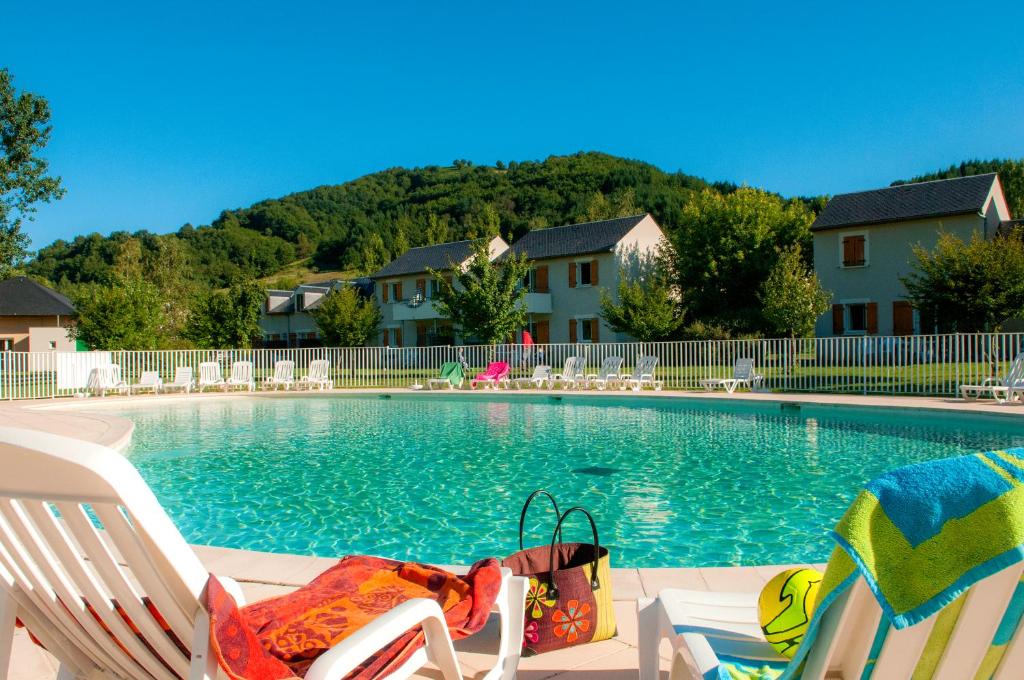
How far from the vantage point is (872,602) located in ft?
4.62

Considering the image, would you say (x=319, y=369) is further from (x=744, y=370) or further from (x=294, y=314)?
(x=294, y=314)

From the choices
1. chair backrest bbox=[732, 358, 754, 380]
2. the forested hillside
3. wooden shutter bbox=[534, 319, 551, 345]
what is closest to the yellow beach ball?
chair backrest bbox=[732, 358, 754, 380]

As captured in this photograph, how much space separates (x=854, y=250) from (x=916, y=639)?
30535 mm

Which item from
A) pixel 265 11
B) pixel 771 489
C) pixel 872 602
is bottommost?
pixel 771 489

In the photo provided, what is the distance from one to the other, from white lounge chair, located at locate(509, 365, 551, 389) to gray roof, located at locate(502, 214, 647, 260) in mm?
13789

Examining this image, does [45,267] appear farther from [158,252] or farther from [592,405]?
[592,405]

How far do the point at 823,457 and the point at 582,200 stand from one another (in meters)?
63.2

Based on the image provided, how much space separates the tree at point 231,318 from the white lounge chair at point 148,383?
622 inches

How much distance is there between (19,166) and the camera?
84.0 ft

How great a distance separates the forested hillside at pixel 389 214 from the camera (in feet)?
207

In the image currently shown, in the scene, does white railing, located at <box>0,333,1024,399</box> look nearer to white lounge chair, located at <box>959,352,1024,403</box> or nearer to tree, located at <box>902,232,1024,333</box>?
white lounge chair, located at <box>959,352,1024,403</box>

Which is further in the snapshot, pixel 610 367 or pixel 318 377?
pixel 318 377

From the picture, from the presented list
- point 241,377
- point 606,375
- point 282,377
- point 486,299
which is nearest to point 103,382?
point 241,377

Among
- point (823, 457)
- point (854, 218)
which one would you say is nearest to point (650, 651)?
point (823, 457)
